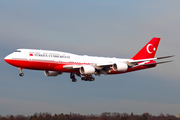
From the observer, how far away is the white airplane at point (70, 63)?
188 feet

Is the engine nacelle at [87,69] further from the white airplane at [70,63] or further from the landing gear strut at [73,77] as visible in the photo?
the landing gear strut at [73,77]

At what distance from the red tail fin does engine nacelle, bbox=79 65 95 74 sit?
1425 cm

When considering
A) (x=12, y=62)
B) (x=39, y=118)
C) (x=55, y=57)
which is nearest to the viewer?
(x=12, y=62)

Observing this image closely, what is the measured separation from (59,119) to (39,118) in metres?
5.44

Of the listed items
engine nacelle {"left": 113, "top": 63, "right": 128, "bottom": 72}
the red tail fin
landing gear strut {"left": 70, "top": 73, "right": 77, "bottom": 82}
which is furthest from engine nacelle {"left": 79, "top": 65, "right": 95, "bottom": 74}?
the red tail fin

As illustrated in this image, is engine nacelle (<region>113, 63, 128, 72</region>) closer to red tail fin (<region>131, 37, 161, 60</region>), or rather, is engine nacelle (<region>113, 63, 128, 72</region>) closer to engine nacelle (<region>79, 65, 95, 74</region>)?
engine nacelle (<region>79, 65, 95, 74</region>)

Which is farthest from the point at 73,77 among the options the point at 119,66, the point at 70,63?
the point at 119,66

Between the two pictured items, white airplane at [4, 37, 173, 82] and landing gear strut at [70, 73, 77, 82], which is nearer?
white airplane at [4, 37, 173, 82]

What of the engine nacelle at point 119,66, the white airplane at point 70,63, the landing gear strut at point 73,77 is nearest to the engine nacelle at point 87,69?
the white airplane at point 70,63

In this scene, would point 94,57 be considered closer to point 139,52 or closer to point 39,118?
point 139,52

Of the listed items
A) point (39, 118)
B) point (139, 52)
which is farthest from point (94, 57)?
point (39, 118)

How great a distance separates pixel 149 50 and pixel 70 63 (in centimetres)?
2081

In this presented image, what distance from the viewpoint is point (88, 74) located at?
6128 cm

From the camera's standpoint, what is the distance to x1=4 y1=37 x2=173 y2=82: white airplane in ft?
188
